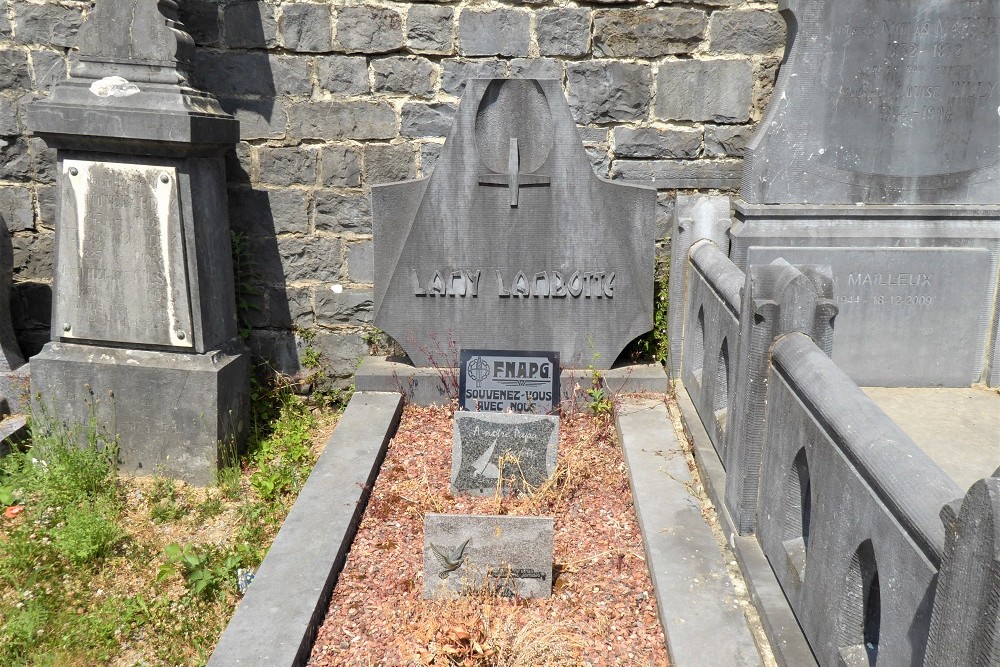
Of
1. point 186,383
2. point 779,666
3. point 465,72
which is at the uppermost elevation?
point 465,72

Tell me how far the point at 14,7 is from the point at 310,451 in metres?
3.06

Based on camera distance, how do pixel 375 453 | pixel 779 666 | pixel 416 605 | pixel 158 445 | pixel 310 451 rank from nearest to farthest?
pixel 779 666 < pixel 416 605 < pixel 375 453 < pixel 158 445 < pixel 310 451

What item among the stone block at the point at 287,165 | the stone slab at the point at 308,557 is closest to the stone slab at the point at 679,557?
the stone slab at the point at 308,557

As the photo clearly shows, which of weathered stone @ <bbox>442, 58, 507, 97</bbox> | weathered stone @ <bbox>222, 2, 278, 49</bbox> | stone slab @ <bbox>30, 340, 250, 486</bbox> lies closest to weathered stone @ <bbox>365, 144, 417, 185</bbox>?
weathered stone @ <bbox>442, 58, 507, 97</bbox>

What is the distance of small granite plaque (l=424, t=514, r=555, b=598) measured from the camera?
3078 mm

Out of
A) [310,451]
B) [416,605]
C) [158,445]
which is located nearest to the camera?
[416,605]

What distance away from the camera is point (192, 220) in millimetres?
4332

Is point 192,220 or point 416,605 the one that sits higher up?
point 192,220

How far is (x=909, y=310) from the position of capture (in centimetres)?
483

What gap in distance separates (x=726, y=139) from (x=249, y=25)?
2.86 meters

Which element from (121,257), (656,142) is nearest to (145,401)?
(121,257)

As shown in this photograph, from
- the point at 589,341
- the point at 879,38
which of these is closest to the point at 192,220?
the point at 589,341

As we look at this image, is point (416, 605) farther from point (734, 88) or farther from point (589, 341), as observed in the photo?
point (734, 88)

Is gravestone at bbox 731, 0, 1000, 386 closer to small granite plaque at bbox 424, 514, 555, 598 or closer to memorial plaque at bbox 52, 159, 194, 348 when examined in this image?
small granite plaque at bbox 424, 514, 555, 598
